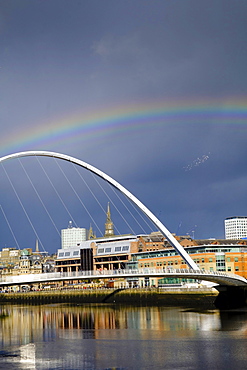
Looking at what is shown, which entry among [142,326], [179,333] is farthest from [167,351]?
[142,326]

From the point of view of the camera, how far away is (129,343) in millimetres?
31094

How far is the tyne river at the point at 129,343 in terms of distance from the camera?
25344 mm

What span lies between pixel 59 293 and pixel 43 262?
79.9 metres

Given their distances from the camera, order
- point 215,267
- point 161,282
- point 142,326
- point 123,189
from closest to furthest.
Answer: point 142,326 < point 123,189 < point 215,267 < point 161,282

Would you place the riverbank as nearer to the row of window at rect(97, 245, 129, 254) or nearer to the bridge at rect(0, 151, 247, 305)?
the bridge at rect(0, 151, 247, 305)

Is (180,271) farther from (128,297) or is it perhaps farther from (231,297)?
(128,297)

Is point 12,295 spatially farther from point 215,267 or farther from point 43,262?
point 43,262

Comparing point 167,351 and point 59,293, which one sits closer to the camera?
point 167,351

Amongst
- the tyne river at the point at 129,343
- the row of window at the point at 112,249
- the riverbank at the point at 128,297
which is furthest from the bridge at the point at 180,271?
the row of window at the point at 112,249

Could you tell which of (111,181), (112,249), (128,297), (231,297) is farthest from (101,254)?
(231,297)

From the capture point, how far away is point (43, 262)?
16288 centimetres

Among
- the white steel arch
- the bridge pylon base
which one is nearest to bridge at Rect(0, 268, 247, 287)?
the bridge pylon base

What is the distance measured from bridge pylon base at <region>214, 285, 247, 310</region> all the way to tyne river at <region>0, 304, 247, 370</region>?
9.68 meters

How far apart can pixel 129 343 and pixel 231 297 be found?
28.3 meters
